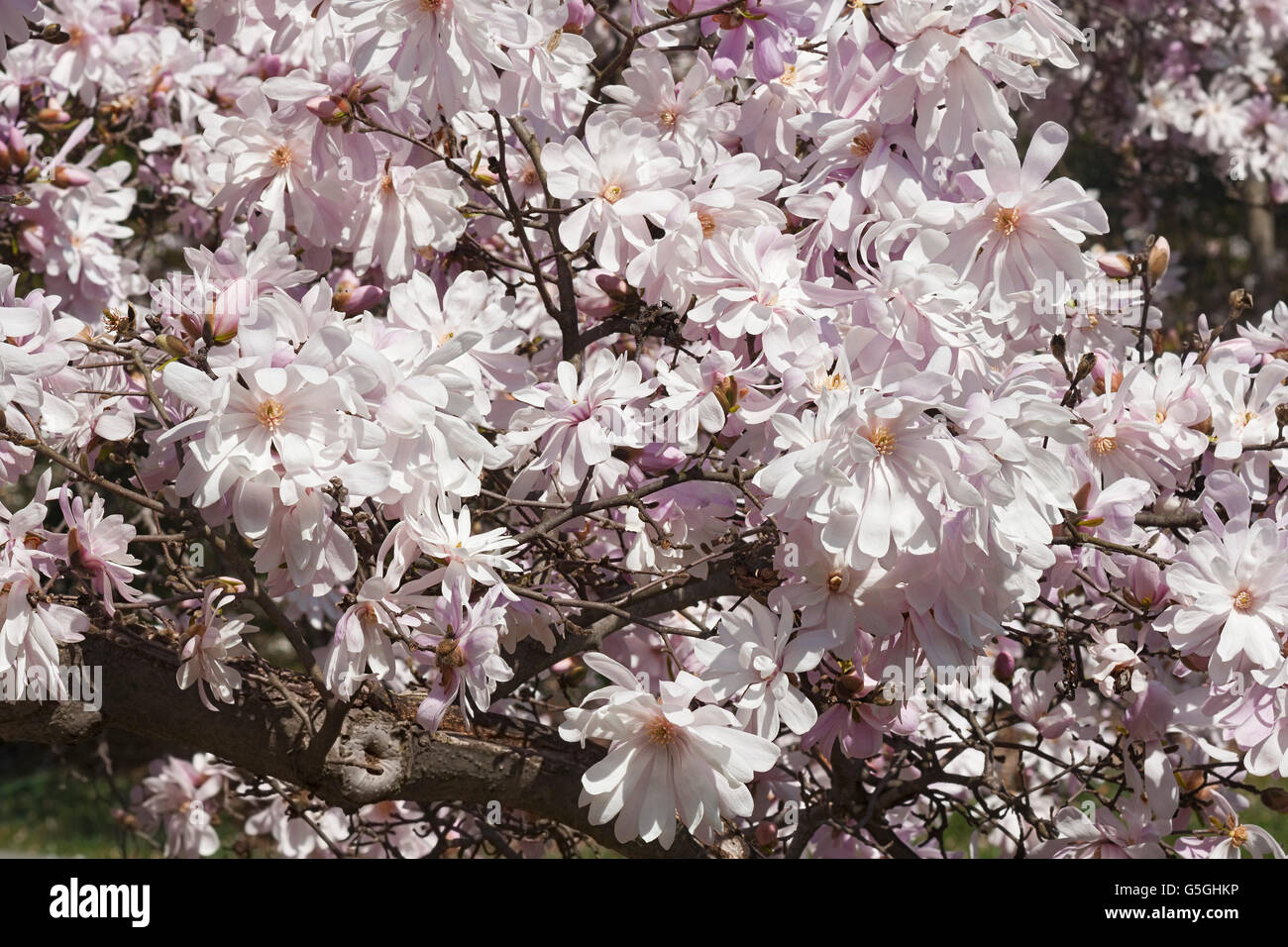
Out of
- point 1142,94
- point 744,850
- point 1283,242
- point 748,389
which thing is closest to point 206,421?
point 748,389

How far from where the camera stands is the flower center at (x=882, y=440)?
4.37 feet

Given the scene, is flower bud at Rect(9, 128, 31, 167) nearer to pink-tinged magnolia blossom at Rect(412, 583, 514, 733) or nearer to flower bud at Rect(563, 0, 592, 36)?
flower bud at Rect(563, 0, 592, 36)

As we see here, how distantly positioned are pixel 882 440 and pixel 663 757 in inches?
18.4

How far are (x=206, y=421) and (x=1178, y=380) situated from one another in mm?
1270

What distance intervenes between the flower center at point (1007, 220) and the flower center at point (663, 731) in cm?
74

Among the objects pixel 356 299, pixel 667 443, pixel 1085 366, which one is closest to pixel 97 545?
pixel 356 299

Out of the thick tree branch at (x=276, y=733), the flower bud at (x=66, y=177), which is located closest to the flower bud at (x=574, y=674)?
the thick tree branch at (x=276, y=733)

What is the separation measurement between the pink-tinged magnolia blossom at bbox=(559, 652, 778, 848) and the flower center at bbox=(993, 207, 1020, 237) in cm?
68

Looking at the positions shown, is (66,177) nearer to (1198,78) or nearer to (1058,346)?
(1058,346)

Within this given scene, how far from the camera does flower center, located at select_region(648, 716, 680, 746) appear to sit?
57.2 inches

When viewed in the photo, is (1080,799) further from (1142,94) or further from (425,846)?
(1142,94)

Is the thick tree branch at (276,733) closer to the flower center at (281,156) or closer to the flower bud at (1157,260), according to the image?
the flower center at (281,156)

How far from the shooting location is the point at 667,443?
Answer: 68.1 inches

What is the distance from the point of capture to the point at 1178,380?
171 centimetres
